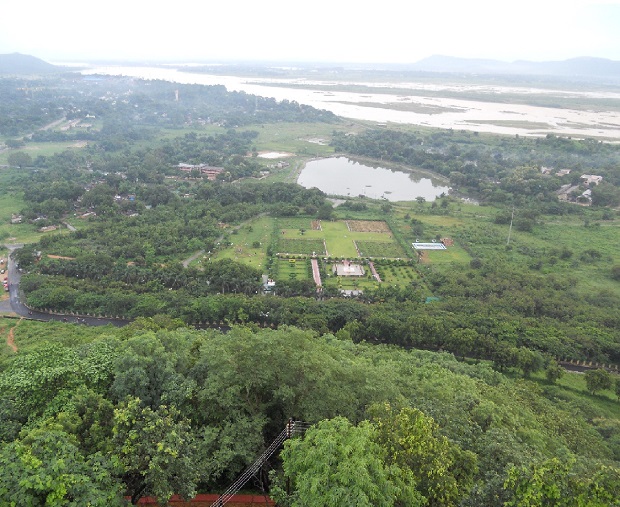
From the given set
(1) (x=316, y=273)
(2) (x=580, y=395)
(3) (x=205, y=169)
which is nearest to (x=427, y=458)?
(2) (x=580, y=395)

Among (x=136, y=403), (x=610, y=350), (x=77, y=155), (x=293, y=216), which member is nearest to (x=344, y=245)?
(x=293, y=216)

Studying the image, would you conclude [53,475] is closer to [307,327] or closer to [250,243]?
[307,327]

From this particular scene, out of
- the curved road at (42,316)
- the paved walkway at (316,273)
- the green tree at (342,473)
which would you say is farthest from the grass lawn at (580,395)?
the curved road at (42,316)

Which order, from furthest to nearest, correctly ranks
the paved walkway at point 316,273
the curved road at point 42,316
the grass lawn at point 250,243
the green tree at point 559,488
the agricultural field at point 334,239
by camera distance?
1. the agricultural field at point 334,239
2. the grass lawn at point 250,243
3. the paved walkway at point 316,273
4. the curved road at point 42,316
5. the green tree at point 559,488

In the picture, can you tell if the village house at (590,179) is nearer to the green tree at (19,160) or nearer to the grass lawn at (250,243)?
the grass lawn at (250,243)

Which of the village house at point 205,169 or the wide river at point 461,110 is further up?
the wide river at point 461,110

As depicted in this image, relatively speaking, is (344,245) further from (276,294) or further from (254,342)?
(254,342)

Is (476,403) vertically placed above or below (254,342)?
below
